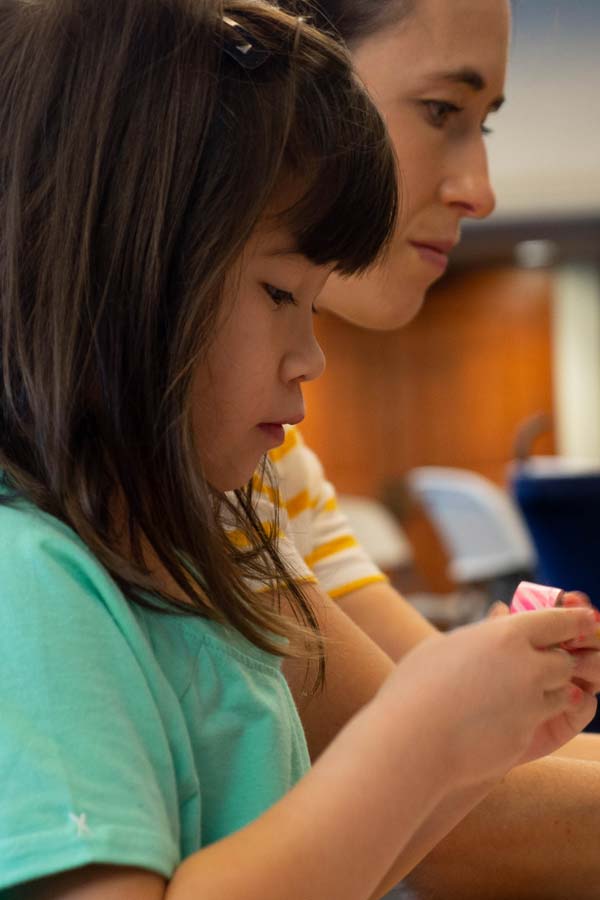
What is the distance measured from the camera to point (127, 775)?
0.54 metres

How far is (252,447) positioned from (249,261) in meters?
0.11

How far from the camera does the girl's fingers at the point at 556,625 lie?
2.11 ft

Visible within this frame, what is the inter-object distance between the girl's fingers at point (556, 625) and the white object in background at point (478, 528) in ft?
16.5

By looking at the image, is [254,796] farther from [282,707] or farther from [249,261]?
[249,261]

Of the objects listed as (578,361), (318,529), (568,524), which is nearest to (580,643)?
(318,529)

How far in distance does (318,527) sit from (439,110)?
1.34 feet

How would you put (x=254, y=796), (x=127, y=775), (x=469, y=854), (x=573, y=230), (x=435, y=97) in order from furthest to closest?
(x=573, y=230)
(x=435, y=97)
(x=469, y=854)
(x=254, y=796)
(x=127, y=775)

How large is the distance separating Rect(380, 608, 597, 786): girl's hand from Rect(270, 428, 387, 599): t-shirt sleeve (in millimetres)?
502

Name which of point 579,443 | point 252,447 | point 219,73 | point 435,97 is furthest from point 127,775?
point 579,443

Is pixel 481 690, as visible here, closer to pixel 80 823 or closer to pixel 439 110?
pixel 80 823

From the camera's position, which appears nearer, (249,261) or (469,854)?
(249,261)

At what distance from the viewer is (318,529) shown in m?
1.19

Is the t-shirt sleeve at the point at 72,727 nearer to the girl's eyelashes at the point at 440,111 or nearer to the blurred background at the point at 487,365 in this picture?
the girl's eyelashes at the point at 440,111

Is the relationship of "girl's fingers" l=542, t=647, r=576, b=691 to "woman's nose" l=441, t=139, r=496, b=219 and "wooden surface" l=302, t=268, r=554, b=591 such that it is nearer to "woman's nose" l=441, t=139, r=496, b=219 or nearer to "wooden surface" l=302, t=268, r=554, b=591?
"woman's nose" l=441, t=139, r=496, b=219
